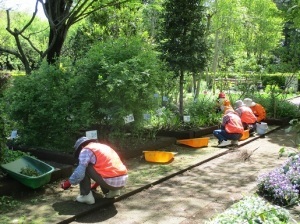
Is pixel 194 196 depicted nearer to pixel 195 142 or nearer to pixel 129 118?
pixel 129 118

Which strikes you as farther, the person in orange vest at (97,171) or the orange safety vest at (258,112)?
the orange safety vest at (258,112)

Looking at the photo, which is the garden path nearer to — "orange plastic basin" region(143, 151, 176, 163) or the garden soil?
the garden soil

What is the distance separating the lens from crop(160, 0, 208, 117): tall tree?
10.4 metres

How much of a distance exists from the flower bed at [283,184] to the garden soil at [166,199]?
20cm

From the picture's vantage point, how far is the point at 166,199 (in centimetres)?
549

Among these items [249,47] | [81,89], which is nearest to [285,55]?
[81,89]

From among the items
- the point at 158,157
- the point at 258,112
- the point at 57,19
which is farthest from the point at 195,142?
the point at 57,19

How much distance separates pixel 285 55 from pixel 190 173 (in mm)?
8751

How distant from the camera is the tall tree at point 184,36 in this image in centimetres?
1039

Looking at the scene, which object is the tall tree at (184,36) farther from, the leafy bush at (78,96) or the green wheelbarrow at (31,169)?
the green wheelbarrow at (31,169)

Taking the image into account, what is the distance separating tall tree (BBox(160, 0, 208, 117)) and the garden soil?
338cm

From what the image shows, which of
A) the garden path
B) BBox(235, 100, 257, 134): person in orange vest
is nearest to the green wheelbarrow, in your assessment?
the garden path

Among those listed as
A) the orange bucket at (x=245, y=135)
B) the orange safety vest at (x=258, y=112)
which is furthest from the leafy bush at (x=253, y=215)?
the orange safety vest at (x=258, y=112)

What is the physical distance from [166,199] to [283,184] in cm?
161
